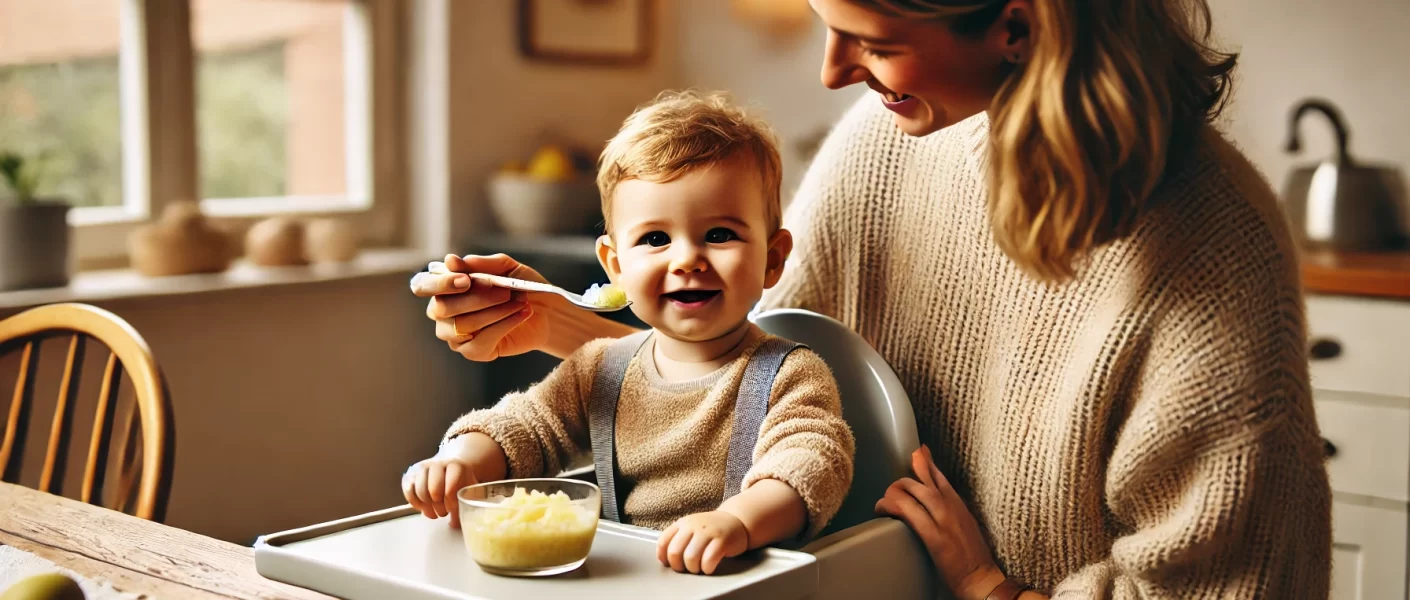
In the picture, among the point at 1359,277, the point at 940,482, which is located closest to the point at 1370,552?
the point at 1359,277

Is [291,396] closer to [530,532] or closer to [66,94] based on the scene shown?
[66,94]

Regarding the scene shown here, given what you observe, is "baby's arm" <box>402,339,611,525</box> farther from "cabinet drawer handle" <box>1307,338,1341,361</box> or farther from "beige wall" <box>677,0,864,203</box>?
"beige wall" <box>677,0,864,203</box>

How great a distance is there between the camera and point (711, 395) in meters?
1.05

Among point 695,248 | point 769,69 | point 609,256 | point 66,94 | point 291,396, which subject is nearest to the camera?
point 695,248

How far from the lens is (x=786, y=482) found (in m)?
0.92

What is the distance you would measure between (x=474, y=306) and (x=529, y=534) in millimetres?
328

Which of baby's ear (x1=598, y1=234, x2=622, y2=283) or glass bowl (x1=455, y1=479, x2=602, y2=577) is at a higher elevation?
baby's ear (x1=598, y1=234, x2=622, y2=283)

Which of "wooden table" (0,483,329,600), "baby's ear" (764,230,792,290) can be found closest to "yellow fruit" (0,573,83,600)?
"wooden table" (0,483,329,600)

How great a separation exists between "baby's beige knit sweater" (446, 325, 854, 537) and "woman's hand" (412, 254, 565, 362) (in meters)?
0.06

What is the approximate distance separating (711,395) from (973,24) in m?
0.37

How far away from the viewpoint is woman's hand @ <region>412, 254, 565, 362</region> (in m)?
1.08

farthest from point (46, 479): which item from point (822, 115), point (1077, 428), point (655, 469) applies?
point (822, 115)

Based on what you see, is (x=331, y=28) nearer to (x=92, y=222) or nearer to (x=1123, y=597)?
(x=92, y=222)

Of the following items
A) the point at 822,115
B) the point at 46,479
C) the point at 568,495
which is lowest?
the point at 46,479
